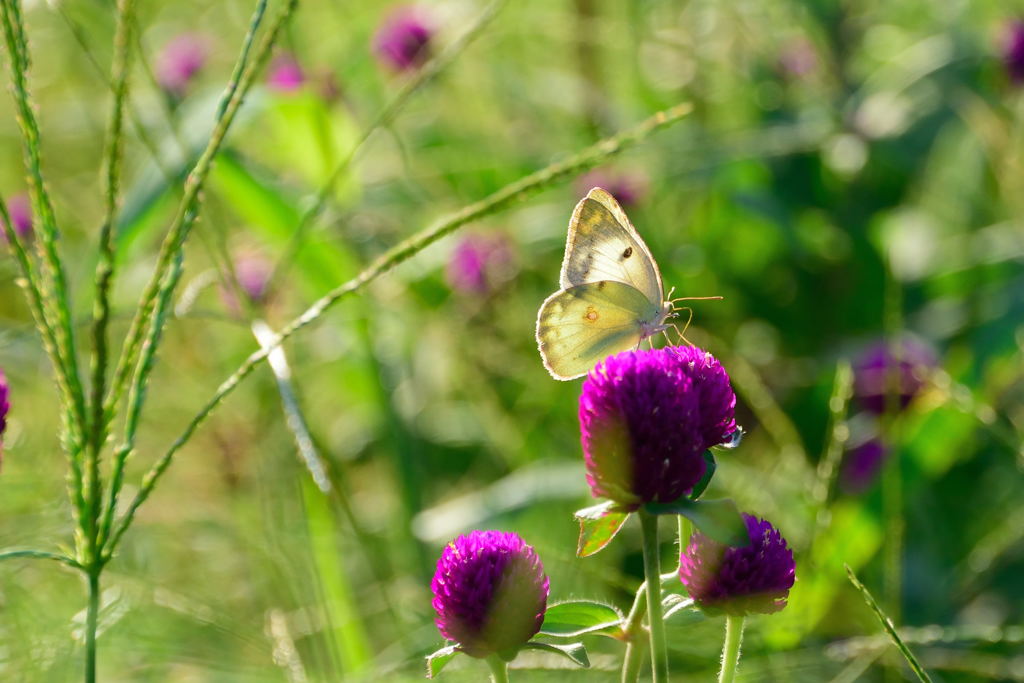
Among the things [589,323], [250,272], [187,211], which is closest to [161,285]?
[187,211]

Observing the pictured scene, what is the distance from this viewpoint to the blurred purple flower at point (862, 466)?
62.7 inches

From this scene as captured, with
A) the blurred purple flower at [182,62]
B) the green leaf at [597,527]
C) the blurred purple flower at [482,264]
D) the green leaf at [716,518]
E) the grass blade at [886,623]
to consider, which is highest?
the blurred purple flower at [182,62]

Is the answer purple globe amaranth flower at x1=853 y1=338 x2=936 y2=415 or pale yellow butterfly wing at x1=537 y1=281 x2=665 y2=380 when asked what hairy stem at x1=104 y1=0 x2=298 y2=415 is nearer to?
pale yellow butterfly wing at x1=537 y1=281 x2=665 y2=380

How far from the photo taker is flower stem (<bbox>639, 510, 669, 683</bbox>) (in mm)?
470

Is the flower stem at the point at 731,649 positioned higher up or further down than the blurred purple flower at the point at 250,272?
further down

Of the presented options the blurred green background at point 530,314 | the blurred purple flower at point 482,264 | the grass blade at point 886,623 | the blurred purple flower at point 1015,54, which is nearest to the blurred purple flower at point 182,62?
the blurred green background at point 530,314

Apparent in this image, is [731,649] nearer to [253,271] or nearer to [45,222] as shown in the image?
[45,222]

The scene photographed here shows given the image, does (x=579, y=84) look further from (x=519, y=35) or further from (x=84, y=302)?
(x=84, y=302)

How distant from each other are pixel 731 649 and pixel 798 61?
2.25 m

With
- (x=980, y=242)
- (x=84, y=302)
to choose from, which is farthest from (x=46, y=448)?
(x=980, y=242)

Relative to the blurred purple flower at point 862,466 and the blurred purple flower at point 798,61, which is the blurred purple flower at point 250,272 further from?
the blurred purple flower at point 798,61

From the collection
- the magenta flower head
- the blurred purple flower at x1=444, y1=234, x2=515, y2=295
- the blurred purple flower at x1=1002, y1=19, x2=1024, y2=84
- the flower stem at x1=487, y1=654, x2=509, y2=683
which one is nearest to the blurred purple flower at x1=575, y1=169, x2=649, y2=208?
the blurred purple flower at x1=444, y1=234, x2=515, y2=295

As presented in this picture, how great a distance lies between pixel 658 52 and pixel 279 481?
192 cm

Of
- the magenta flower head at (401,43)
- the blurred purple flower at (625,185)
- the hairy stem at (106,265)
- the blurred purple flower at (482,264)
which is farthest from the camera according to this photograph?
the magenta flower head at (401,43)
